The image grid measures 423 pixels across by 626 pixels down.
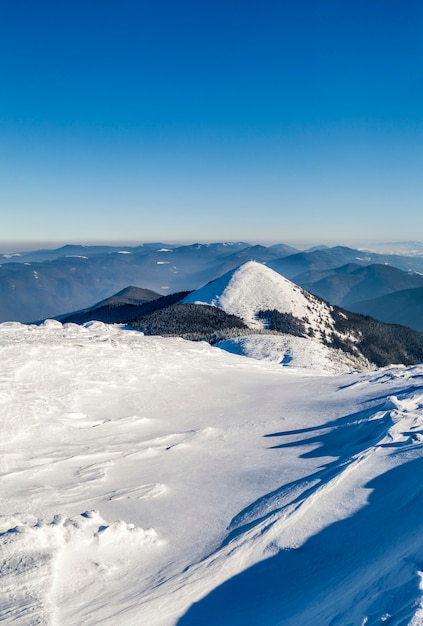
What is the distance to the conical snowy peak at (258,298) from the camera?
104562mm

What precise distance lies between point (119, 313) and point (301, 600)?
136154 mm

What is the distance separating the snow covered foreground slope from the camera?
8.35 meters

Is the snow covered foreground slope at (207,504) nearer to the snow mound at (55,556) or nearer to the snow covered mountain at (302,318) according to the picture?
the snow mound at (55,556)

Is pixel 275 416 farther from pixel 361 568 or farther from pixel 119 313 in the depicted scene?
pixel 119 313

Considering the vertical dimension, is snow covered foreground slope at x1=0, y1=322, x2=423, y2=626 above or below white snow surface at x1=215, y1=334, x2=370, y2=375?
above

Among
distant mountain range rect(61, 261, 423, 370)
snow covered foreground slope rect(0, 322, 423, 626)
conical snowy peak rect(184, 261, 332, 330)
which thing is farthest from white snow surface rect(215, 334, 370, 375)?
conical snowy peak rect(184, 261, 332, 330)

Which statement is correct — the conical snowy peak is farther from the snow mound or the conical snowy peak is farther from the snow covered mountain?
the snow mound


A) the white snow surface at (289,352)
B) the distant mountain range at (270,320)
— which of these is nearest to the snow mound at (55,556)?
the white snow surface at (289,352)

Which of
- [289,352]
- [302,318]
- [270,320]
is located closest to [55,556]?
[289,352]

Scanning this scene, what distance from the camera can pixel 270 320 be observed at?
9862cm

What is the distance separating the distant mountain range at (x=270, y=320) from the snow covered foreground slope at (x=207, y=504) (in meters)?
43.3

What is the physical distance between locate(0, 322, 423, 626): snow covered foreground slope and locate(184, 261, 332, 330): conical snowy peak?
2882 inches

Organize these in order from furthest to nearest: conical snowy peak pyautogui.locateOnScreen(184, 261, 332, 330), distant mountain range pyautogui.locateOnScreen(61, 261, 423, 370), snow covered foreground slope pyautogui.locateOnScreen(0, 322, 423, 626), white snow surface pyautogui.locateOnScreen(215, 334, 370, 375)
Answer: conical snowy peak pyautogui.locateOnScreen(184, 261, 332, 330), distant mountain range pyautogui.locateOnScreen(61, 261, 423, 370), white snow surface pyautogui.locateOnScreen(215, 334, 370, 375), snow covered foreground slope pyautogui.locateOnScreen(0, 322, 423, 626)

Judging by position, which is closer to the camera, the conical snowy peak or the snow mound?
the snow mound
